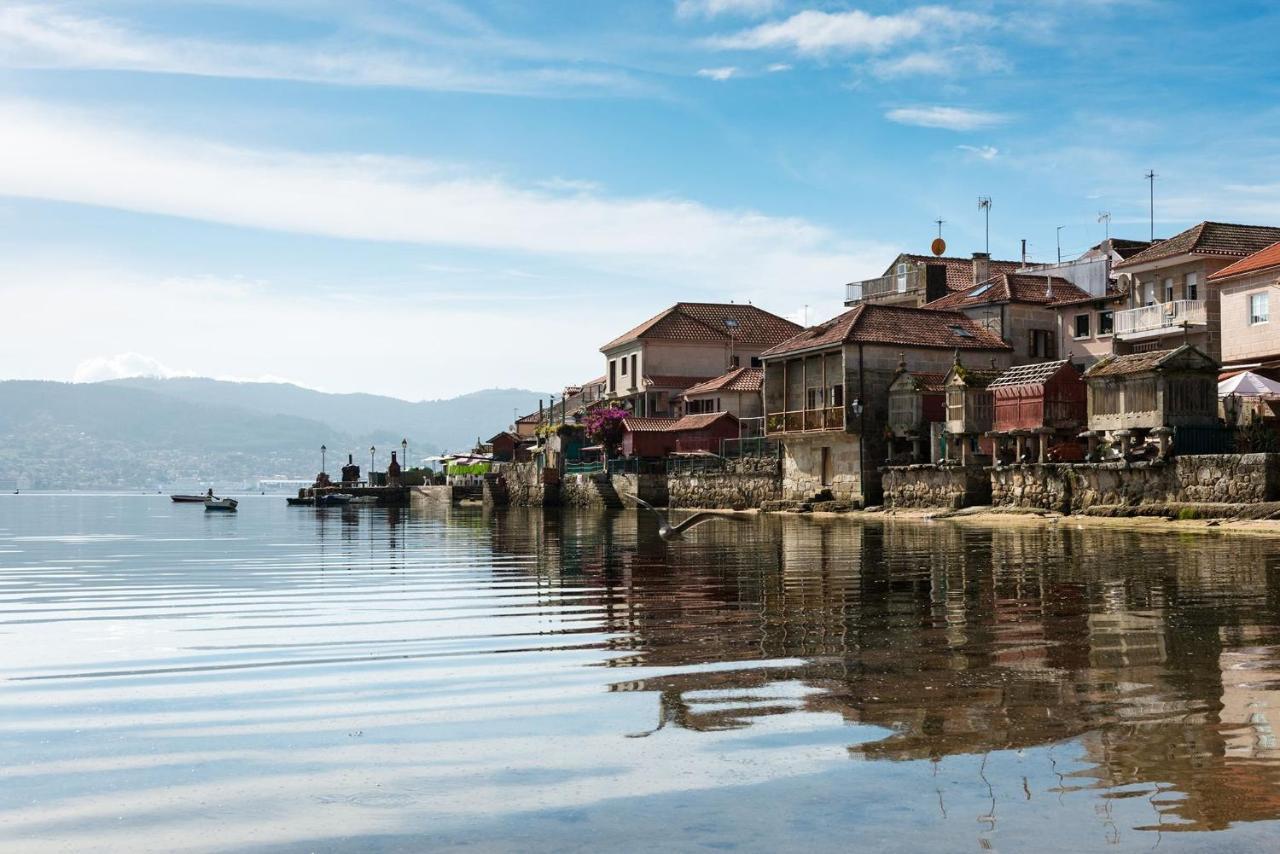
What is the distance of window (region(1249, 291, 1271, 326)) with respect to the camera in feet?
146

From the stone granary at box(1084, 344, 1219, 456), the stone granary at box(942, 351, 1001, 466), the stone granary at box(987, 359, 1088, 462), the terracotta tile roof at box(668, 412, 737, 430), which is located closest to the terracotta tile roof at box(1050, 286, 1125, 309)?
the stone granary at box(942, 351, 1001, 466)

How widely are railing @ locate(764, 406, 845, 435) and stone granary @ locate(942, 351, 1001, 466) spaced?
606 cm

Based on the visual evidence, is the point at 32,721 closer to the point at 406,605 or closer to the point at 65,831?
the point at 65,831

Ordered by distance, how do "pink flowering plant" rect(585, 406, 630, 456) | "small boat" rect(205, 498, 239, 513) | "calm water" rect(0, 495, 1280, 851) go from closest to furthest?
"calm water" rect(0, 495, 1280, 851) < "pink flowering plant" rect(585, 406, 630, 456) < "small boat" rect(205, 498, 239, 513)

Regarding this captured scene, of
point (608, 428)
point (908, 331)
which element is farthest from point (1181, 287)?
point (608, 428)

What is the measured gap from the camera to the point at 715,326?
272ft

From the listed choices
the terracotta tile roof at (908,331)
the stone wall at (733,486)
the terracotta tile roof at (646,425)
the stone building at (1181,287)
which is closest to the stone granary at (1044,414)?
the stone building at (1181,287)

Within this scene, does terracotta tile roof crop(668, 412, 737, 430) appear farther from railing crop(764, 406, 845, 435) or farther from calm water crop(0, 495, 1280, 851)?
calm water crop(0, 495, 1280, 851)

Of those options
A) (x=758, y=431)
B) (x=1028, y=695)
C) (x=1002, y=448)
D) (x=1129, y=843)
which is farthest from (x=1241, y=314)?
(x=1129, y=843)

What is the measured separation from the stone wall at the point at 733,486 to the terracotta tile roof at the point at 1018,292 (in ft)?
38.7

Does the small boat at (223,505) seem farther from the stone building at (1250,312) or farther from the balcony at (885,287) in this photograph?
the stone building at (1250,312)

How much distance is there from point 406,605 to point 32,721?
9.12m

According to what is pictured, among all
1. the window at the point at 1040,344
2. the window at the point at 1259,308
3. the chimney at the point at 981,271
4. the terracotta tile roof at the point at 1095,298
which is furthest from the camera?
the chimney at the point at 981,271

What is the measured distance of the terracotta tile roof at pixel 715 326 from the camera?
81.2 metres
